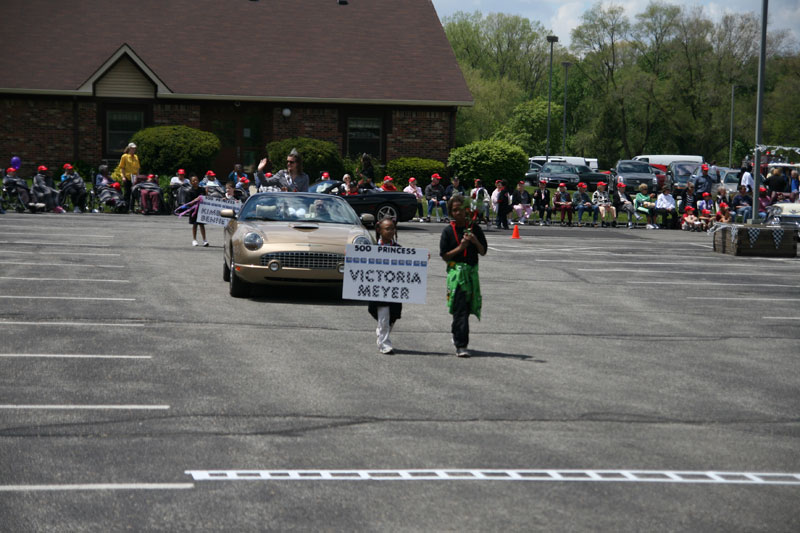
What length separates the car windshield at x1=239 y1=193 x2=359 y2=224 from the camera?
16.8 m

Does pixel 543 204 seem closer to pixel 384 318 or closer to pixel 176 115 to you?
pixel 176 115

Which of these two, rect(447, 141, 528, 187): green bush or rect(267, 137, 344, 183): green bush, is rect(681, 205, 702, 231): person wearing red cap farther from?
rect(267, 137, 344, 183): green bush

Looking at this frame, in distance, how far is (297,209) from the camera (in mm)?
16922

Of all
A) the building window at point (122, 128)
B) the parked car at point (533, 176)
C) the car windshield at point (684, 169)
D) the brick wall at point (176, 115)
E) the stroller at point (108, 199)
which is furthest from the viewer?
the parked car at point (533, 176)

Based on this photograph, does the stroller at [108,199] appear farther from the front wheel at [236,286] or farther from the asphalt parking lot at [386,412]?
the front wheel at [236,286]

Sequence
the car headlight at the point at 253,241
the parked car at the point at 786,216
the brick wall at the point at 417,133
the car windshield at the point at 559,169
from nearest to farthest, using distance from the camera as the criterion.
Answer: the car headlight at the point at 253,241
the parked car at the point at 786,216
the brick wall at the point at 417,133
the car windshield at the point at 559,169

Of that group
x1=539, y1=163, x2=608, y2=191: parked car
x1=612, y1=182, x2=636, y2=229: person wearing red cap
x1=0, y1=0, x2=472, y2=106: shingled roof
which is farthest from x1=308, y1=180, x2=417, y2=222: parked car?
x1=539, y1=163, x2=608, y2=191: parked car

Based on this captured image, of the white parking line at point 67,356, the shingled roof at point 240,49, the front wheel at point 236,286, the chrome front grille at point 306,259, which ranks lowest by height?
the white parking line at point 67,356

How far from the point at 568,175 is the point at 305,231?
36272 mm

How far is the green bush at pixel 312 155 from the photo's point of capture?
39156 millimetres

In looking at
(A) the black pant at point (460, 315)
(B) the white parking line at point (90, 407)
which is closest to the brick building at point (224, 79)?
(A) the black pant at point (460, 315)

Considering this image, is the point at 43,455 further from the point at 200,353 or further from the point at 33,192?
the point at 33,192

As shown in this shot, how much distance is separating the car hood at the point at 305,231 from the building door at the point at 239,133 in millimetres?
27758

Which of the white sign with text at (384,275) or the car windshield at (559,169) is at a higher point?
the car windshield at (559,169)
